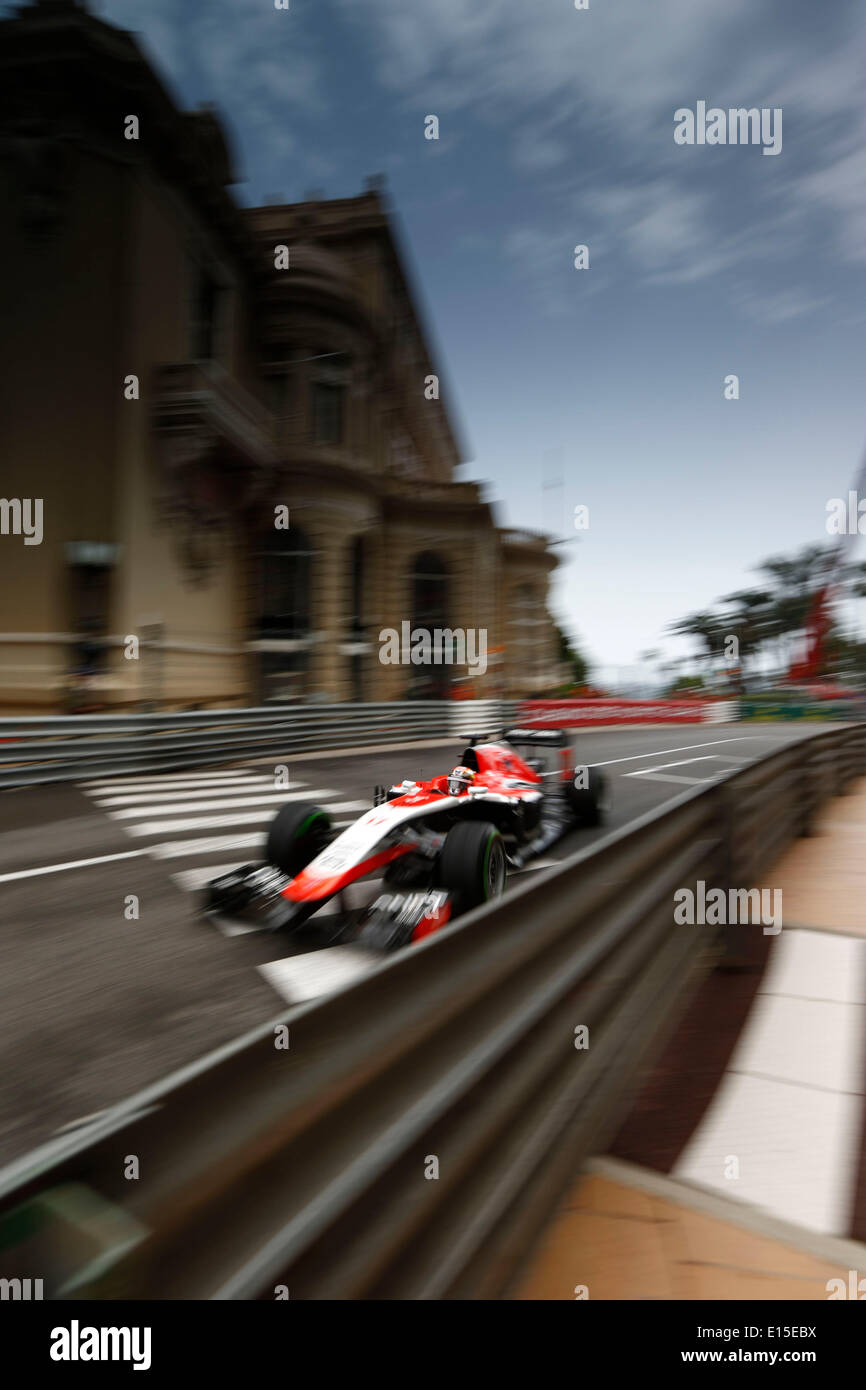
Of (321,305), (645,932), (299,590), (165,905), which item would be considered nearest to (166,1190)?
(645,932)

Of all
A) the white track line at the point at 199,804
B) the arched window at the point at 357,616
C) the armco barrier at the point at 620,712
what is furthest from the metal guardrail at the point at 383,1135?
the arched window at the point at 357,616

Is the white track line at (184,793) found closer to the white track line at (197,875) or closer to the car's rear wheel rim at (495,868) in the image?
the white track line at (197,875)

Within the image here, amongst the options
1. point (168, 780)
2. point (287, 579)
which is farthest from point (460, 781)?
point (287, 579)

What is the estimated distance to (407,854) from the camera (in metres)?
4.22

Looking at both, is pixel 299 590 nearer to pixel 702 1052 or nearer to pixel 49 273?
pixel 49 273

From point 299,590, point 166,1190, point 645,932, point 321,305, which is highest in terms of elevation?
point 321,305

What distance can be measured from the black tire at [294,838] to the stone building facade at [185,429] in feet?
27.3

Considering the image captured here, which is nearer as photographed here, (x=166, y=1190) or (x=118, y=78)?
(x=166, y=1190)

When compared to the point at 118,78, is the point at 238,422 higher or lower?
lower

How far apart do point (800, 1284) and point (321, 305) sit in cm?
2088

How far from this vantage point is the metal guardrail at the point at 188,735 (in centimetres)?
857

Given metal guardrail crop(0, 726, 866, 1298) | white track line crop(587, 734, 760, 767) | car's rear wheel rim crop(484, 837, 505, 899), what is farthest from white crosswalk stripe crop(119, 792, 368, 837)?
white track line crop(587, 734, 760, 767)

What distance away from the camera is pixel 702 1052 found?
297 centimetres

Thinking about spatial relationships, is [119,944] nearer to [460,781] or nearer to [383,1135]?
[460,781]
